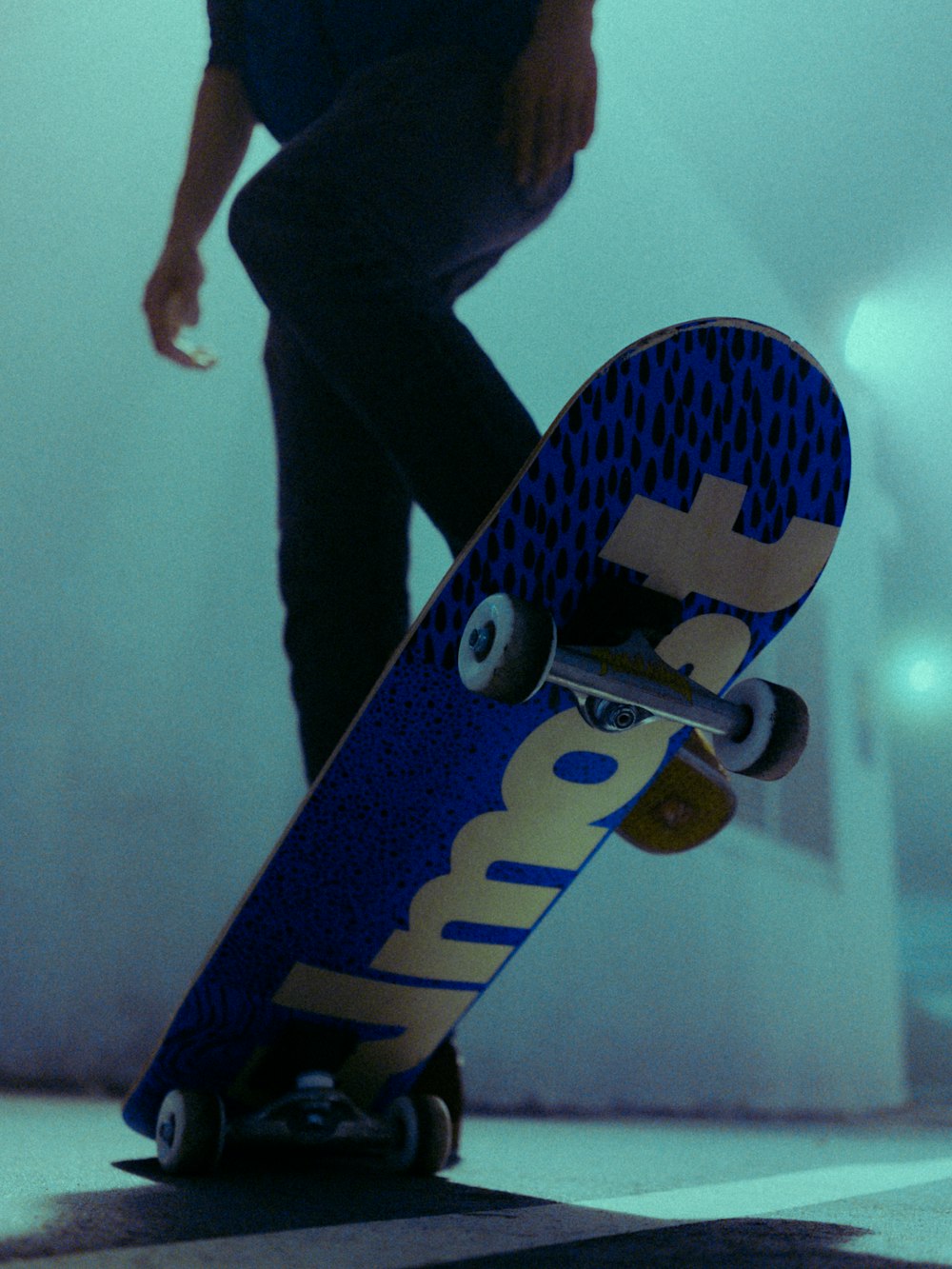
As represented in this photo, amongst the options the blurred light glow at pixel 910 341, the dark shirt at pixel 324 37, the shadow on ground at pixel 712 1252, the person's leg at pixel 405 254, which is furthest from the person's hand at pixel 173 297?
the blurred light glow at pixel 910 341

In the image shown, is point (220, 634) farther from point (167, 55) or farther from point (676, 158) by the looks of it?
point (676, 158)

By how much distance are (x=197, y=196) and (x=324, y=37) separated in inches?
11.9

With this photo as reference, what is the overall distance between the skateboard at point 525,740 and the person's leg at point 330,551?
133mm

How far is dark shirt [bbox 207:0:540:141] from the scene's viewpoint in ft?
2.84

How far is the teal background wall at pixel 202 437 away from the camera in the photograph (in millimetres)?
1579

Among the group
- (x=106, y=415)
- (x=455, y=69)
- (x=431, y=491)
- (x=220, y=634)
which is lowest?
(x=431, y=491)

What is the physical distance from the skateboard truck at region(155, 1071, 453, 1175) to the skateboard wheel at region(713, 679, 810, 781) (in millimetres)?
410

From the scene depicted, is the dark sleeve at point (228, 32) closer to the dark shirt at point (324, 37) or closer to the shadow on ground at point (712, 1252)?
the dark shirt at point (324, 37)

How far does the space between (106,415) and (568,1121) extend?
1516mm

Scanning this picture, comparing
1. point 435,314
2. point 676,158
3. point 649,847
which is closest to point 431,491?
point 435,314

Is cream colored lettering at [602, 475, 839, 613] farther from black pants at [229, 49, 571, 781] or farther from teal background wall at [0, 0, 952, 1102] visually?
teal background wall at [0, 0, 952, 1102]

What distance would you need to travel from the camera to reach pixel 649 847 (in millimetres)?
805

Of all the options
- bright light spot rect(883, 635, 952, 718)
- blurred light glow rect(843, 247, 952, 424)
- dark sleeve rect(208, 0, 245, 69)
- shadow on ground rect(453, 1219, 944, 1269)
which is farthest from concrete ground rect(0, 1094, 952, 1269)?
blurred light glow rect(843, 247, 952, 424)

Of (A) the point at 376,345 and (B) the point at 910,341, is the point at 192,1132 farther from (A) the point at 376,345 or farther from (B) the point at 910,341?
(B) the point at 910,341
